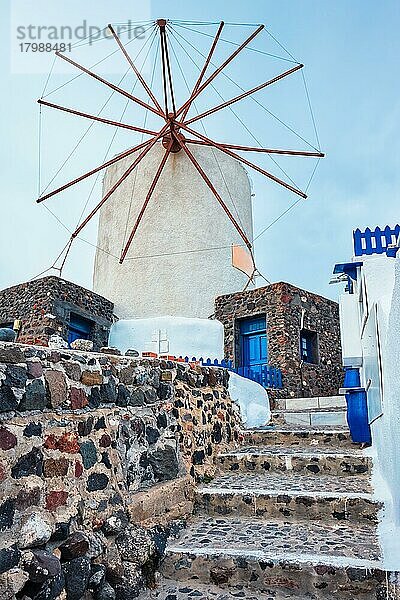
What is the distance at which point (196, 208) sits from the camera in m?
15.1

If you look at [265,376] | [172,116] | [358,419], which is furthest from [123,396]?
[172,116]

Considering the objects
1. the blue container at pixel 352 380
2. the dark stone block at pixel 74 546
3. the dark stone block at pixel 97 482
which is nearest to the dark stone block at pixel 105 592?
the dark stone block at pixel 74 546

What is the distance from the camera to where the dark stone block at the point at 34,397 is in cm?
247

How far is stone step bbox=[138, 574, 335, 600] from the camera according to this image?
8.93 ft

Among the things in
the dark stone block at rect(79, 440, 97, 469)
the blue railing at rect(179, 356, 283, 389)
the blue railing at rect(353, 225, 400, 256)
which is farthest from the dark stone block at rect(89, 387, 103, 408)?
the blue railing at rect(179, 356, 283, 389)

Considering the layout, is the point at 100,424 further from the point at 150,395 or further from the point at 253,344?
the point at 253,344

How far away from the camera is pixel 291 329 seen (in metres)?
11.7

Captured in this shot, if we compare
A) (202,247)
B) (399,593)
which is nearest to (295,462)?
(399,593)

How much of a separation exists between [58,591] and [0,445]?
0.69 metres

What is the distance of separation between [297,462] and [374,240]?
3.19 metres

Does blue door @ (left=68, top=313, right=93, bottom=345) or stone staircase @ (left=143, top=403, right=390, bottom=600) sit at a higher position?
blue door @ (left=68, top=313, right=93, bottom=345)

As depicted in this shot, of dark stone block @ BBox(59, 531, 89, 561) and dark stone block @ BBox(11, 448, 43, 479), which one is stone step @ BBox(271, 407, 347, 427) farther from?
dark stone block @ BBox(11, 448, 43, 479)

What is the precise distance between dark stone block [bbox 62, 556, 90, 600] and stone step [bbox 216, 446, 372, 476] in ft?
7.18

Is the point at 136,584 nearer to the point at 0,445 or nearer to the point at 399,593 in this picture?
the point at 0,445
